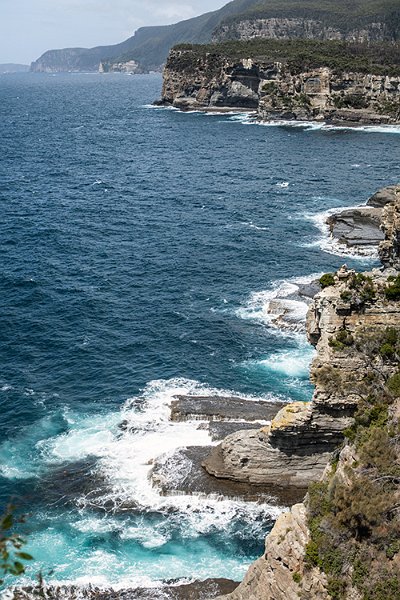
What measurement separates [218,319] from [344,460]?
153 ft

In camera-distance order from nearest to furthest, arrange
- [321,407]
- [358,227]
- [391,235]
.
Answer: [321,407] → [391,235] → [358,227]

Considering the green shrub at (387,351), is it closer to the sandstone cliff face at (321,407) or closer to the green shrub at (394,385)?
the sandstone cliff face at (321,407)

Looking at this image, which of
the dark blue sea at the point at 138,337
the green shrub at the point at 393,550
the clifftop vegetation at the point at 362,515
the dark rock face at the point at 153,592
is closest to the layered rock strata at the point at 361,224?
the dark blue sea at the point at 138,337

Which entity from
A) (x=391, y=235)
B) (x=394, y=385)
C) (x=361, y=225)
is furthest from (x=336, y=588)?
(x=361, y=225)

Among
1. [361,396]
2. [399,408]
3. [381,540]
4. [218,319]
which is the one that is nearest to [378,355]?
[361,396]

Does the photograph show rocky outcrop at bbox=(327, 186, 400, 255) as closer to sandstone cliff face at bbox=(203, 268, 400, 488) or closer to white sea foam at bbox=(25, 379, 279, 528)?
white sea foam at bbox=(25, 379, 279, 528)

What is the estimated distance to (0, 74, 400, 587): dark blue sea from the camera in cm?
4603

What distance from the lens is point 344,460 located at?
104 feet

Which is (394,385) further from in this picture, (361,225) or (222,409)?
(361,225)

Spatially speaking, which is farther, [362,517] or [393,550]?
[362,517]

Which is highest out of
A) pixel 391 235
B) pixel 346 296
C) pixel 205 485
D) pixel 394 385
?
pixel 346 296

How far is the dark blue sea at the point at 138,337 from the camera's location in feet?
151

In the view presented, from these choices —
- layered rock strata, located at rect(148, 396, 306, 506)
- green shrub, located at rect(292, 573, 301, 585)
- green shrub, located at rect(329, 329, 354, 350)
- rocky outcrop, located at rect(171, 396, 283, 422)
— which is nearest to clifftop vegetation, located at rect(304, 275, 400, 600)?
green shrub, located at rect(292, 573, 301, 585)

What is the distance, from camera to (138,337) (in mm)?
73938
